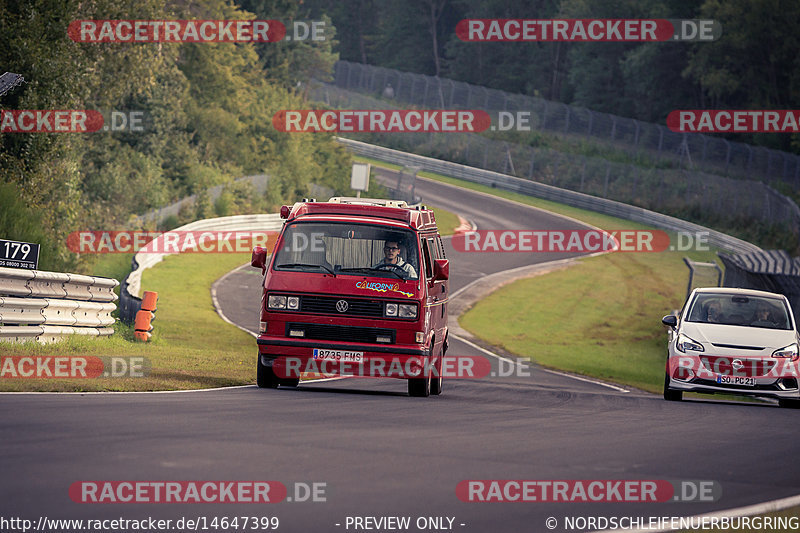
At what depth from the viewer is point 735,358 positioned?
15859 millimetres

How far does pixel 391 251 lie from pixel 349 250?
549mm

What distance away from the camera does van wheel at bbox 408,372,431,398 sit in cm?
1444

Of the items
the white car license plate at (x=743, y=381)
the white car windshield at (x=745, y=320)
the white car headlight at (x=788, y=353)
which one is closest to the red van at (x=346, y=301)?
the white car license plate at (x=743, y=381)

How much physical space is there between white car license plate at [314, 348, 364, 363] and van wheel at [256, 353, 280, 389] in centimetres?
94

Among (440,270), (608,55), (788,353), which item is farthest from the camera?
(608,55)

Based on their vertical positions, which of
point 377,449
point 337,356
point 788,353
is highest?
point 788,353

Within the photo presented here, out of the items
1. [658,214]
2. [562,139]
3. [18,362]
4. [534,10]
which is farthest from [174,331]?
[534,10]

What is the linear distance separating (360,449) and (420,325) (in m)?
4.79

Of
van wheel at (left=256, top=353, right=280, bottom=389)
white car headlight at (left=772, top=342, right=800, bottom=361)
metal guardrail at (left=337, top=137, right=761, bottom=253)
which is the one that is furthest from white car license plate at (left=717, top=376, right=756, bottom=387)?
metal guardrail at (left=337, top=137, right=761, bottom=253)

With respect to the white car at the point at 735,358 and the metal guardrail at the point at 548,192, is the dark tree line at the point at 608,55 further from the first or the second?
the white car at the point at 735,358

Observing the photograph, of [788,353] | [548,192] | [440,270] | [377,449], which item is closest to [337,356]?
[440,270]

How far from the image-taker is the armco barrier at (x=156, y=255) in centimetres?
2255

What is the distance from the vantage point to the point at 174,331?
2377cm

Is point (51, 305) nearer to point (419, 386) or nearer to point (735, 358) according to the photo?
point (419, 386)
